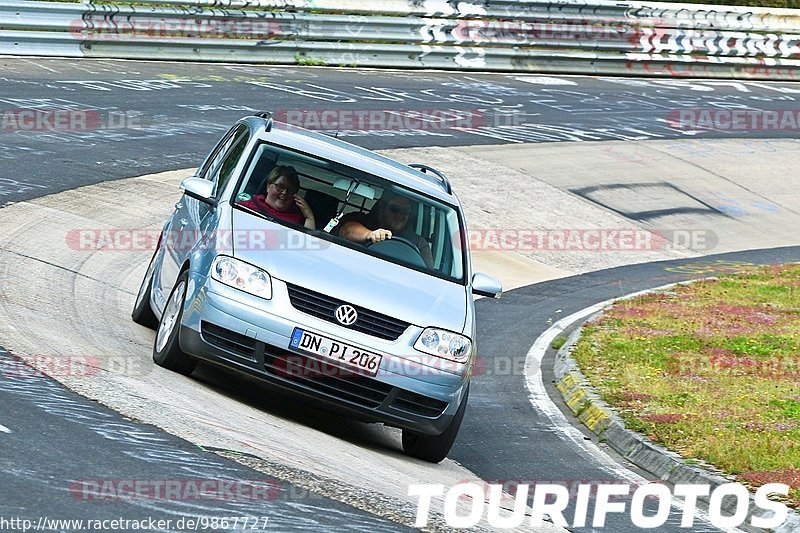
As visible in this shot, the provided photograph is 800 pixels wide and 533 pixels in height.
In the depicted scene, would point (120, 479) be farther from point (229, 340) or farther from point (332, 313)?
point (332, 313)

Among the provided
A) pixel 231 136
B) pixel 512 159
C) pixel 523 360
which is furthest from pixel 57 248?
pixel 512 159

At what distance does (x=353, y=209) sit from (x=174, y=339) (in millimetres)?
1585

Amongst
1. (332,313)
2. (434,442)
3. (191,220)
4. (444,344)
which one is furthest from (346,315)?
(191,220)

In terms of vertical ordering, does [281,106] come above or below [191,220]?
below

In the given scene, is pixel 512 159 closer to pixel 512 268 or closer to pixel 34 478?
pixel 512 268

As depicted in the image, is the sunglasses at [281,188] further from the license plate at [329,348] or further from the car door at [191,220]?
the license plate at [329,348]

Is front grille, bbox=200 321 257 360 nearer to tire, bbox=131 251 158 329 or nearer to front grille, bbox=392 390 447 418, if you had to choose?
front grille, bbox=392 390 447 418

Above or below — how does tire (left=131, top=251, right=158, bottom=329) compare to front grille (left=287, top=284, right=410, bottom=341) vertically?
below

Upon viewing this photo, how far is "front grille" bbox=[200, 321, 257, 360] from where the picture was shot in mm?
7988

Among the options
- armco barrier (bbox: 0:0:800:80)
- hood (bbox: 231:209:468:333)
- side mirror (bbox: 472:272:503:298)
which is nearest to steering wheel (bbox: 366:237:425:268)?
hood (bbox: 231:209:468:333)

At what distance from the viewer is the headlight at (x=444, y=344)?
8.12 metres

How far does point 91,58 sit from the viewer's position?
22.5m

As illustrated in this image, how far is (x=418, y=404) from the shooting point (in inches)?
321

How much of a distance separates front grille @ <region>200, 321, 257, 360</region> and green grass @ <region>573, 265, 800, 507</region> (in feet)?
10.1
